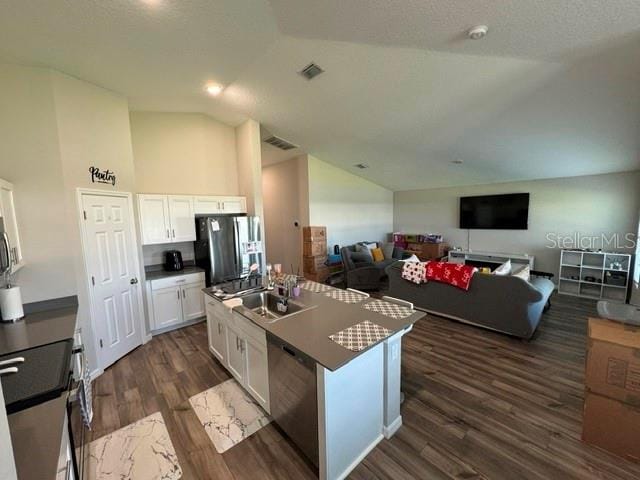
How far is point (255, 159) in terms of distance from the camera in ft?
14.2

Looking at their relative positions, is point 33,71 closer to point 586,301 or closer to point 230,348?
point 230,348

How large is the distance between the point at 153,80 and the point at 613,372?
4758 mm

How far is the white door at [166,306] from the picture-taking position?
3.66 m

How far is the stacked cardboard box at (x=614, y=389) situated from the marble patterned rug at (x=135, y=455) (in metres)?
2.84

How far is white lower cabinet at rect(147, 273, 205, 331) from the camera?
3.64 metres

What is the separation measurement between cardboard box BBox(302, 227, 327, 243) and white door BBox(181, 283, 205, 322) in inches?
102

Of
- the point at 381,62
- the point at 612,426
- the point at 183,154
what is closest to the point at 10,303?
the point at 183,154

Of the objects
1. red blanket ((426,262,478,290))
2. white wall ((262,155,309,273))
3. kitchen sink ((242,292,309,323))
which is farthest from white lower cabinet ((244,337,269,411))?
white wall ((262,155,309,273))

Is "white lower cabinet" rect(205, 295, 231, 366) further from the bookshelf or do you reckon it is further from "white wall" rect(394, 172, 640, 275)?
"white wall" rect(394, 172, 640, 275)

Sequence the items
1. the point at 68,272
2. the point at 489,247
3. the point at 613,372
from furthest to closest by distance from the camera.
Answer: the point at 489,247 < the point at 68,272 < the point at 613,372

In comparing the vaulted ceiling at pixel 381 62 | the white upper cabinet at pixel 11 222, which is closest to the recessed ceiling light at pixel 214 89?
→ the vaulted ceiling at pixel 381 62

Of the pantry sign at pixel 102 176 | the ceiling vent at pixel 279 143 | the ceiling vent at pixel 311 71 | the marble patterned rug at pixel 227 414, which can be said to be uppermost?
the ceiling vent at pixel 311 71

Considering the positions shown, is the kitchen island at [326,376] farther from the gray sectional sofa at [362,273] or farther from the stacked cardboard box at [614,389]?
the gray sectional sofa at [362,273]

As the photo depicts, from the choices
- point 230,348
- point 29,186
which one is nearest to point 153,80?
point 29,186
